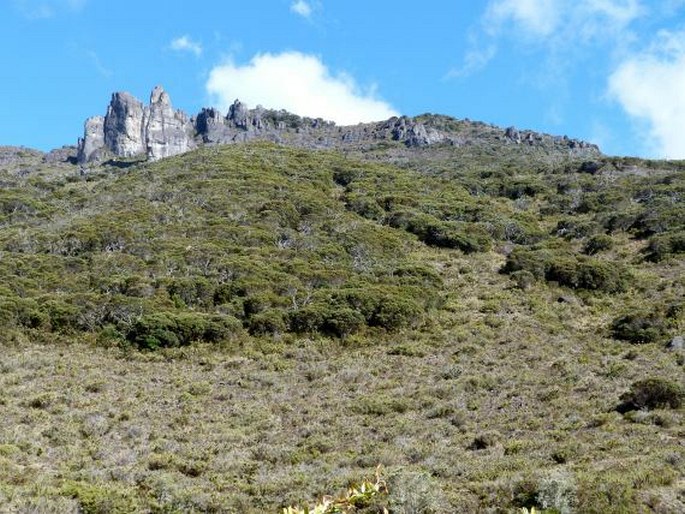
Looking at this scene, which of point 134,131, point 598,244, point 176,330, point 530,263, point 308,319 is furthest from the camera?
point 134,131

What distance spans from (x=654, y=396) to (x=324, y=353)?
10635 mm

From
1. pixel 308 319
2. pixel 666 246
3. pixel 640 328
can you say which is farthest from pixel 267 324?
pixel 666 246

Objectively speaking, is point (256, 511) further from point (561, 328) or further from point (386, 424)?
point (561, 328)

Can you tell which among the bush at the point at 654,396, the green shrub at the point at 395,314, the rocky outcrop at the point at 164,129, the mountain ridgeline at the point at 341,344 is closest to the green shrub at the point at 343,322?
the mountain ridgeline at the point at 341,344

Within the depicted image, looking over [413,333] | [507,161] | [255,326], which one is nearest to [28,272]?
[255,326]

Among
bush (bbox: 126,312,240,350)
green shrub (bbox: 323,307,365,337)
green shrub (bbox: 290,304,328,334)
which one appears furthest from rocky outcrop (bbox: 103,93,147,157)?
green shrub (bbox: 323,307,365,337)

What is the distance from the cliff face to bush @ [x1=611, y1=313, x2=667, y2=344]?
63812 mm

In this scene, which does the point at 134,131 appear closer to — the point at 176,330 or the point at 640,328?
the point at 176,330

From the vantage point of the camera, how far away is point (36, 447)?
44.9 ft

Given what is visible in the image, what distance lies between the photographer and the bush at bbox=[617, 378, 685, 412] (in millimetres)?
14908

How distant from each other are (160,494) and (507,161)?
61716 mm

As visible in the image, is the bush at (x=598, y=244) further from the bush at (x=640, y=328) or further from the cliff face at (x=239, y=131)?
the cliff face at (x=239, y=131)

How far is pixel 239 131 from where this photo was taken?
304ft

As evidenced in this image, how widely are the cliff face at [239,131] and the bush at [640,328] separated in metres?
63.8
